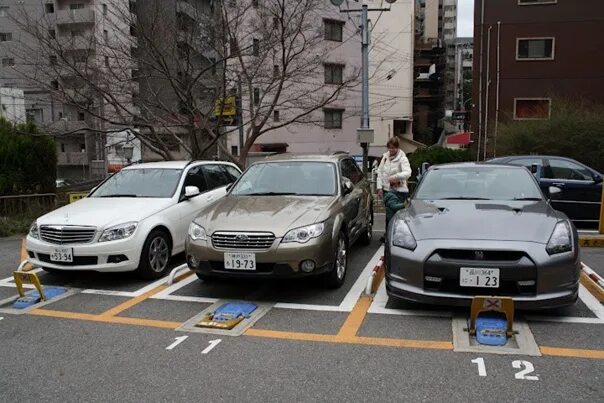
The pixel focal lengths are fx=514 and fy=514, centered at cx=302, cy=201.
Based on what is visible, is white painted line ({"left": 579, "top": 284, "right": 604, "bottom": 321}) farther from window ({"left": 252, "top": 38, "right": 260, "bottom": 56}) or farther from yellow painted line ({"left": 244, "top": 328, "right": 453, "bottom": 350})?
window ({"left": 252, "top": 38, "right": 260, "bottom": 56})

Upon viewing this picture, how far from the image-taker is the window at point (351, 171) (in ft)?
23.8

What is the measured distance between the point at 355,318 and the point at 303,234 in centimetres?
96

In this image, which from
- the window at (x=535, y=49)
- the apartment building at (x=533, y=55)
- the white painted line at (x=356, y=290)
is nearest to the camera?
the white painted line at (x=356, y=290)

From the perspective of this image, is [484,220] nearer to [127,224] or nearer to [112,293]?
[127,224]

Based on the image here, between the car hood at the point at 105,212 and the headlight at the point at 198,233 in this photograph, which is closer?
the headlight at the point at 198,233

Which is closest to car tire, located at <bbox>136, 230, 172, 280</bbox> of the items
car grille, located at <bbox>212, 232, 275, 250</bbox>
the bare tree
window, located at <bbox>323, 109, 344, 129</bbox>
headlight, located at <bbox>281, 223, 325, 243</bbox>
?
car grille, located at <bbox>212, 232, 275, 250</bbox>

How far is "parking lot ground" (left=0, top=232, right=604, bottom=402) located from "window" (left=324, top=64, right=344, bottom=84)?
26679 millimetres

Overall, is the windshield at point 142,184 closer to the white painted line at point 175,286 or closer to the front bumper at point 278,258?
the white painted line at point 175,286

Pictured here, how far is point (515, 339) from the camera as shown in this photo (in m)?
4.04

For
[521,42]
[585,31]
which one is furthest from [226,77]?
[585,31]

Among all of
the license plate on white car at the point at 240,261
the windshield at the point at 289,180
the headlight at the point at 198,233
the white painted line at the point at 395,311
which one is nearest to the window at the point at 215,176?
the windshield at the point at 289,180

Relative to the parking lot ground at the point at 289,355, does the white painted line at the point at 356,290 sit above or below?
below

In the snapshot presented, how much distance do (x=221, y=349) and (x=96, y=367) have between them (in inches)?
35.8

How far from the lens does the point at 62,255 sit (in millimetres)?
5746
